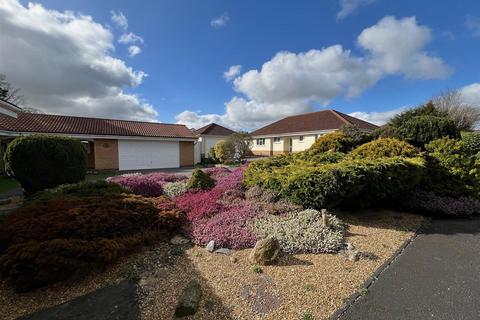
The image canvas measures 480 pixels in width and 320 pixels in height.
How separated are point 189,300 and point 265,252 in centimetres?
140

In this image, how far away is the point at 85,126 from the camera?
718 inches

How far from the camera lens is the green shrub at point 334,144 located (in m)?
9.70

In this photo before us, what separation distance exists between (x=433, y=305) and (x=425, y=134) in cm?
741

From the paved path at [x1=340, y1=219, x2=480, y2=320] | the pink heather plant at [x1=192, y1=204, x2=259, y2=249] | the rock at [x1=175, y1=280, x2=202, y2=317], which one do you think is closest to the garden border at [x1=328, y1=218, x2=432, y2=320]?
the paved path at [x1=340, y1=219, x2=480, y2=320]

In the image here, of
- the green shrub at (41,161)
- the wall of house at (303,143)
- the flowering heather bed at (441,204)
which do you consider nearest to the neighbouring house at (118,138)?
the green shrub at (41,161)

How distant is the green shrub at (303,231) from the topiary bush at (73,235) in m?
1.90

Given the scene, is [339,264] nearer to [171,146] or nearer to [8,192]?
[8,192]

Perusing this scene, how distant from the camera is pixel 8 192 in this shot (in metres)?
9.70

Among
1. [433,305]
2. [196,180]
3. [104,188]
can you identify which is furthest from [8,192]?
[433,305]

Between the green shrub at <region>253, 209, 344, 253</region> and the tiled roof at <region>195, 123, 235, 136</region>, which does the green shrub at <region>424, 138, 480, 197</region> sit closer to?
the green shrub at <region>253, 209, 344, 253</region>

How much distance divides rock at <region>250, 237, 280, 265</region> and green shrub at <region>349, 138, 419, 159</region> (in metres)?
4.94

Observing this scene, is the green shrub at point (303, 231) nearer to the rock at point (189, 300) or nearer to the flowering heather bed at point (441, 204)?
the rock at point (189, 300)

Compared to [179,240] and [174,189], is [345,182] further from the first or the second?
[174,189]

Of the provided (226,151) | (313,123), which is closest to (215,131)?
(226,151)
